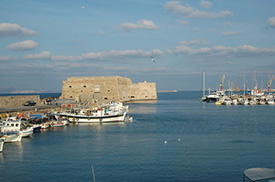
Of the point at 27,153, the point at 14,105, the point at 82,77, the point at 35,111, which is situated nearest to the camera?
the point at 27,153

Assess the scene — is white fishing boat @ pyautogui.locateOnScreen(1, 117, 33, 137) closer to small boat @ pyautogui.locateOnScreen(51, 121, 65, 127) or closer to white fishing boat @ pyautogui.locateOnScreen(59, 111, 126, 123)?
small boat @ pyautogui.locateOnScreen(51, 121, 65, 127)

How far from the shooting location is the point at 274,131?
27406mm

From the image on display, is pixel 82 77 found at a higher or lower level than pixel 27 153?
higher

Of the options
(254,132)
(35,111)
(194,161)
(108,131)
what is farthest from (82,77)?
(194,161)

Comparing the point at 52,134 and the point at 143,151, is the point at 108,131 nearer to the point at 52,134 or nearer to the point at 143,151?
the point at 52,134

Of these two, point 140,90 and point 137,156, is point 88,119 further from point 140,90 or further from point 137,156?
point 140,90

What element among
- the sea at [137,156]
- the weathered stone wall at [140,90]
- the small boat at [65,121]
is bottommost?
the sea at [137,156]

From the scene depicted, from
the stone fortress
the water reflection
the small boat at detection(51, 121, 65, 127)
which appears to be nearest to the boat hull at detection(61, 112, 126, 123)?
the small boat at detection(51, 121, 65, 127)

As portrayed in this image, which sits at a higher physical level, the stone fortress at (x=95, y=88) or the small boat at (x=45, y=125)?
the stone fortress at (x=95, y=88)

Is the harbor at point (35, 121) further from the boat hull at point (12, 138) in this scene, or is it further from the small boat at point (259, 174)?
the small boat at point (259, 174)

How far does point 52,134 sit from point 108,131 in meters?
4.75

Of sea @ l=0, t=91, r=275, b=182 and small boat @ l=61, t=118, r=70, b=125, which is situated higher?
small boat @ l=61, t=118, r=70, b=125

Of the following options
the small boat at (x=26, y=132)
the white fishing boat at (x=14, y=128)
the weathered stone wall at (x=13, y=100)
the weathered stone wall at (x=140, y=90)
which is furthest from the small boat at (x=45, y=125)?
the weathered stone wall at (x=140, y=90)

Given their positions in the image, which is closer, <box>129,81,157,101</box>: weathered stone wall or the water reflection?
the water reflection
